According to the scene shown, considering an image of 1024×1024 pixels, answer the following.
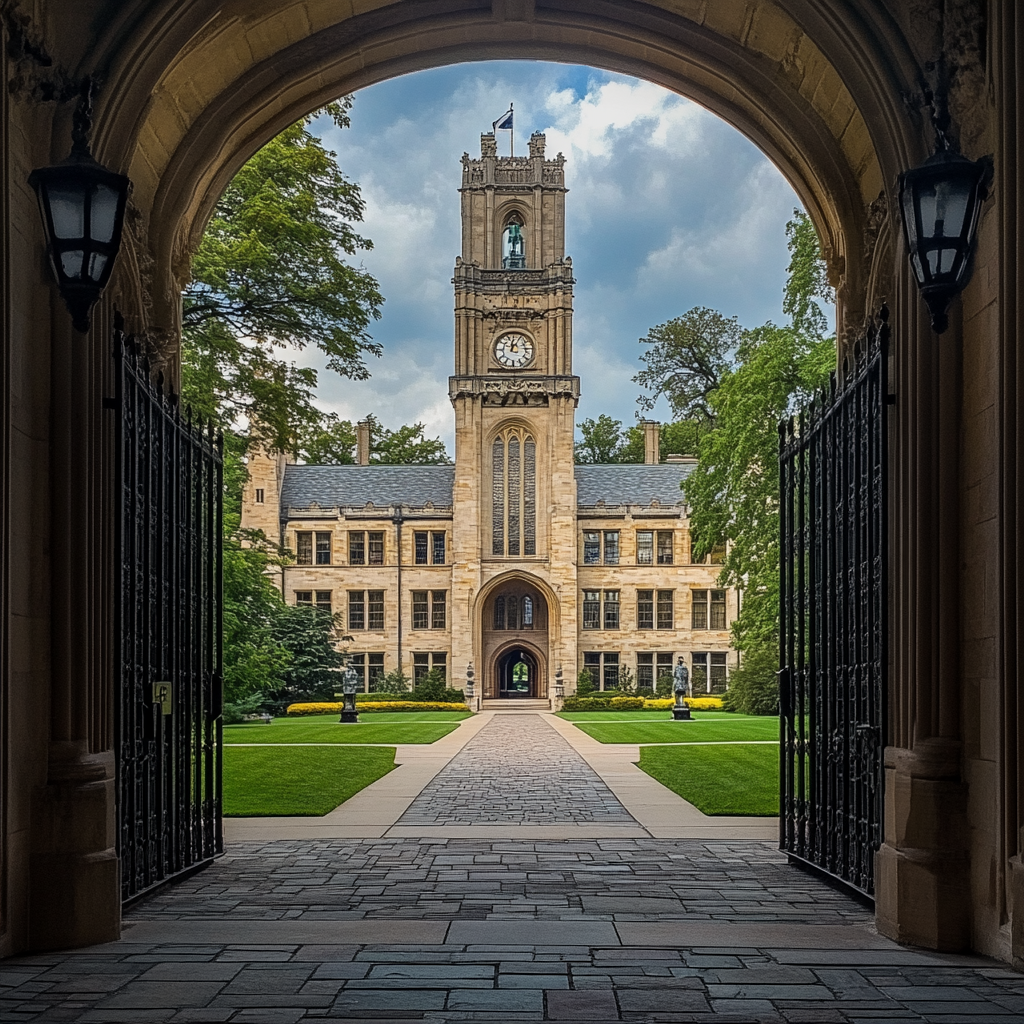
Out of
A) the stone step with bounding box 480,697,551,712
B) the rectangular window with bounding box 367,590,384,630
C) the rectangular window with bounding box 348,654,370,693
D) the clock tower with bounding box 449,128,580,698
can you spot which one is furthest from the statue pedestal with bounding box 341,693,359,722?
the rectangular window with bounding box 367,590,384,630

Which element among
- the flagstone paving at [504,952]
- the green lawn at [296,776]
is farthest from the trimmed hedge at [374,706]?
the flagstone paving at [504,952]

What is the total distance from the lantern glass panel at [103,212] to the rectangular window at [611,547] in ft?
174

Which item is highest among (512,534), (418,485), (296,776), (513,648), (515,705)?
(418,485)

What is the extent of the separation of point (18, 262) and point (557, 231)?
5434cm

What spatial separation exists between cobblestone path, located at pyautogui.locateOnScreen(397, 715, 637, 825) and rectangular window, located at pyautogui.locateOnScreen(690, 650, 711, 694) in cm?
3226

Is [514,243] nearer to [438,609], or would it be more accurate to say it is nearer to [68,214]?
[438,609]

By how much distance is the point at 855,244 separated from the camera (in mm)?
9203

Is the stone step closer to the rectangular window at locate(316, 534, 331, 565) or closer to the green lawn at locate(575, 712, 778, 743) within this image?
the rectangular window at locate(316, 534, 331, 565)

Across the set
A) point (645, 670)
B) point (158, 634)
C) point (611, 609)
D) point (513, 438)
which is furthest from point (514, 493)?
point (158, 634)

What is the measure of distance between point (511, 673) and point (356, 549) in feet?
34.6

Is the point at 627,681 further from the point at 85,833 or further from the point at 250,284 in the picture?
the point at 85,833

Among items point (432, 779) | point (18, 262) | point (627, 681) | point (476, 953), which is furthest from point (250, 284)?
point (627, 681)

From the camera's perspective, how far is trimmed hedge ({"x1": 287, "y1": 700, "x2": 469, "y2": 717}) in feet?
151

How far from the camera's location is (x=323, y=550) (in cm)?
5959
